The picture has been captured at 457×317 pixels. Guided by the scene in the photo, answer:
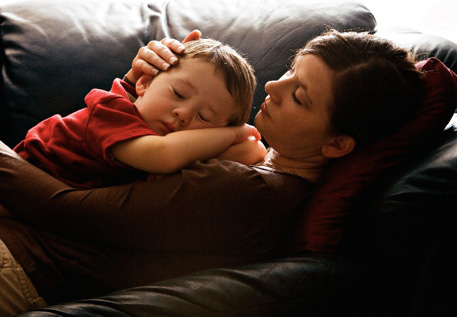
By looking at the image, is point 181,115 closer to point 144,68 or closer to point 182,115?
point 182,115

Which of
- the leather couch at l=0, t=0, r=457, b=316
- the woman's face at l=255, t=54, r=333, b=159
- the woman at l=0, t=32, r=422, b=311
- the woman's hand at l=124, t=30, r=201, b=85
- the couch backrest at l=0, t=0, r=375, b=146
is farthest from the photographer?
the couch backrest at l=0, t=0, r=375, b=146

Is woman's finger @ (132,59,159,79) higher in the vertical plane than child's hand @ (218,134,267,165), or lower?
higher

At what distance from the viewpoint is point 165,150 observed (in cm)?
106

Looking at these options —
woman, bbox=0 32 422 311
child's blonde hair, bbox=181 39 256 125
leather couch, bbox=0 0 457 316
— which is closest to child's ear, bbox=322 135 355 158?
woman, bbox=0 32 422 311

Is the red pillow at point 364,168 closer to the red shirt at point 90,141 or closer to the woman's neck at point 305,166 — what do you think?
the woman's neck at point 305,166

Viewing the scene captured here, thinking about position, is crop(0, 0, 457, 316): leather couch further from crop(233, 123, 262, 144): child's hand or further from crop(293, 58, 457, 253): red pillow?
crop(233, 123, 262, 144): child's hand

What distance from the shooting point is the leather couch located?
90 centimetres

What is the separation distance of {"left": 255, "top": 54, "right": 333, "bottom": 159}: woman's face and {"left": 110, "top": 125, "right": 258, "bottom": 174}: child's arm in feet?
0.57

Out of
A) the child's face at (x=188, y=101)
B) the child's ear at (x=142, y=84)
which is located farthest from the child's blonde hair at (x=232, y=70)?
the child's ear at (x=142, y=84)

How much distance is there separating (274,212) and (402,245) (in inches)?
11.0

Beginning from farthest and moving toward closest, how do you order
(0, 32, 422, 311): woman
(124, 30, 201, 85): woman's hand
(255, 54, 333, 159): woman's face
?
(124, 30, 201, 85): woman's hand → (255, 54, 333, 159): woman's face → (0, 32, 422, 311): woman

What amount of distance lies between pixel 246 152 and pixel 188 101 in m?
0.21

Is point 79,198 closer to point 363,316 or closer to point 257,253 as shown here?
point 257,253

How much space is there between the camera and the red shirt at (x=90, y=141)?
111cm
